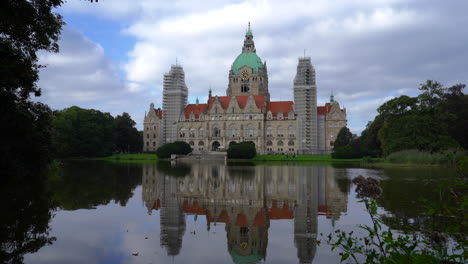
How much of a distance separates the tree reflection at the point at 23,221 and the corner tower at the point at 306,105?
229 feet

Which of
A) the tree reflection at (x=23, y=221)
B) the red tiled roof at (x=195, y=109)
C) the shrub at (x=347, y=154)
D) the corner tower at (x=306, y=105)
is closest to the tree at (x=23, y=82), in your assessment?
the tree reflection at (x=23, y=221)

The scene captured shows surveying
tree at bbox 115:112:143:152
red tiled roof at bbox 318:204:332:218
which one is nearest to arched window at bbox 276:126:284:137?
tree at bbox 115:112:143:152

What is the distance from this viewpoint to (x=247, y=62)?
323ft

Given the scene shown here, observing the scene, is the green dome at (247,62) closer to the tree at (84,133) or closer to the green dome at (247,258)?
the tree at (84,133)

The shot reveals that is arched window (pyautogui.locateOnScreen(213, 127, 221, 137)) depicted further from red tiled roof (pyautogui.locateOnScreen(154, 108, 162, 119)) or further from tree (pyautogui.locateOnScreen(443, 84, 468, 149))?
tree (pyautogui.locateOnScreen(443, 84, 468, 149))

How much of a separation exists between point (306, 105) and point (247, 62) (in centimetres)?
2328

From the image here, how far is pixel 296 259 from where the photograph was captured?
7453mm

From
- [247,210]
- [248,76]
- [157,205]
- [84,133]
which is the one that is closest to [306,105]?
[248,76]

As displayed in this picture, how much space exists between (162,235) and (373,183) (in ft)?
20.2

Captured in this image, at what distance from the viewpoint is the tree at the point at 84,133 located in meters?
67.1

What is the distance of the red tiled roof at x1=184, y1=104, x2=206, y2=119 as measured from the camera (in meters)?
92.3

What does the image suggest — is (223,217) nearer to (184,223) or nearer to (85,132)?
(184,223)

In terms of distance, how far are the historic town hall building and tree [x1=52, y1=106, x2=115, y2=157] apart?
1917 centimetres

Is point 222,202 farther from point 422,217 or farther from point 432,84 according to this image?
point 432,84
